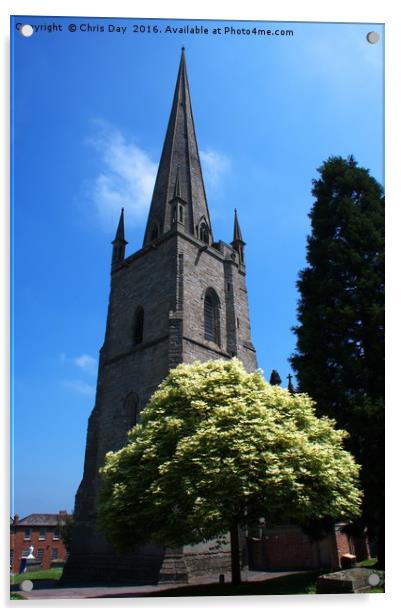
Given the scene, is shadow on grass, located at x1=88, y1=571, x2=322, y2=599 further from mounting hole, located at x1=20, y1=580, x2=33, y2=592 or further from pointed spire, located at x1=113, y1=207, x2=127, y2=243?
pointed spire, located at x1=113, y1=207, x2=127, y2=243

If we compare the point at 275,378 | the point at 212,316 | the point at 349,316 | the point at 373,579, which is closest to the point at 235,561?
the point at 373,579

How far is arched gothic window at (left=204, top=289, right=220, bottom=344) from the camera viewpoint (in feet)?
80.1

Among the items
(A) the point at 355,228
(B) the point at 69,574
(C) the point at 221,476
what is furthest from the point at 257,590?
(B) the point at 69,574

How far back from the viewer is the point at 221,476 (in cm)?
991

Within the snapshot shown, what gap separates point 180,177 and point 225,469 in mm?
23445

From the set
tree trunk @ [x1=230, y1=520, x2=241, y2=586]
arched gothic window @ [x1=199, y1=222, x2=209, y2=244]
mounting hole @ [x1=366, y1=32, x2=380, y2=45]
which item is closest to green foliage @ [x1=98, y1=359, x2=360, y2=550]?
tree trunk @ [x1=230, y1=520, x2=241, y2=586]

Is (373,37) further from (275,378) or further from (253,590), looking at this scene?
(275,378)

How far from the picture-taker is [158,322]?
75.0 feet

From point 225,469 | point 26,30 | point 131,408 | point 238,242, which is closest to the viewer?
point 26,30

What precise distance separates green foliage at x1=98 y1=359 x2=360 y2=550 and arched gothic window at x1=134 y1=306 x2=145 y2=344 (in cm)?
1187

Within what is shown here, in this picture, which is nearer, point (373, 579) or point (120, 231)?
point (373, 579)

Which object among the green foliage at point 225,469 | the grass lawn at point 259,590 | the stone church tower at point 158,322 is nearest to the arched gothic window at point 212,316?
the stone church tower at point 158,322

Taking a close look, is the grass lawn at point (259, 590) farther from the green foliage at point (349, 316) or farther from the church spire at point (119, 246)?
the church spire at point (119, 246)

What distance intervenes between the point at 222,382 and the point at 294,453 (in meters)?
3.14
